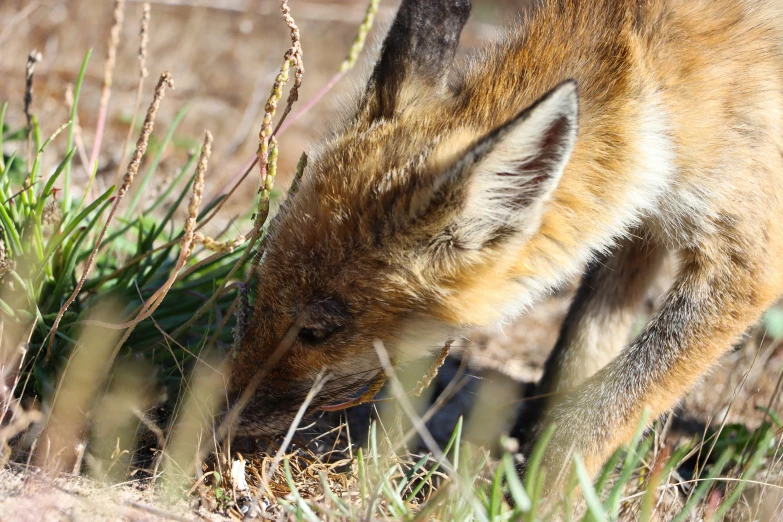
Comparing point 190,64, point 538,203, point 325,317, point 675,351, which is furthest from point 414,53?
point 190,64

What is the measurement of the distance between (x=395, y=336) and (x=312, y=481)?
79 cm

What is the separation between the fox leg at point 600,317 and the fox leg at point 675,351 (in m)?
→ 0.89

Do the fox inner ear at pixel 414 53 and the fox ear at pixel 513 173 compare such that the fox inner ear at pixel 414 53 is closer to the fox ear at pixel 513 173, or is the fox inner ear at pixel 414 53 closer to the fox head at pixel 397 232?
the fox head at pixel 397 232

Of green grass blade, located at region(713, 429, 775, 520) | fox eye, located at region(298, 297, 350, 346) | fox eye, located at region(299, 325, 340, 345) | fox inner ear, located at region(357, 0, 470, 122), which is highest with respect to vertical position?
fox inner ear, located at region(357, 0, 470, 122)

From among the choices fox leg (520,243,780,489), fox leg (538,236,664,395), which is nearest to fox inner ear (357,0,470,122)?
fox leg (520,243,780,489)

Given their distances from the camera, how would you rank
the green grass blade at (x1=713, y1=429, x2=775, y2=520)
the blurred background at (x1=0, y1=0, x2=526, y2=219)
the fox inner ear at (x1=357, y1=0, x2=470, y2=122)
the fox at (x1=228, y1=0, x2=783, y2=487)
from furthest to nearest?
the blurred background at (x1=0, y1=0, x2=526, y2=219) < the fox inner ear at (x1=357, y1=0, x2=470, y2=122) < the fox at (x1=228, y1=0, x2=783, y2=487) < the green grass blade at (x1=713, y1=429, x2=775, y2=520)

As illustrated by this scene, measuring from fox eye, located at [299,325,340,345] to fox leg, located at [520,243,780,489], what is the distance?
1.18 metres

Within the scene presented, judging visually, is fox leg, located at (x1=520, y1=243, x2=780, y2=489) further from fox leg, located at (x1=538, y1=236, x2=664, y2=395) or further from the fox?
fox leg, located at (x1=538, y1=236, x2=664, y2=395)

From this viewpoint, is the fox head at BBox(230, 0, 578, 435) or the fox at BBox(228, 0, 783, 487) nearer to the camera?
the fox head at BBox(230, 0, 578, 435)

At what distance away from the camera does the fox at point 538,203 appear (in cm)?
269

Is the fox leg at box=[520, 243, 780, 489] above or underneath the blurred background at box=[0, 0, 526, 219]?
underneath

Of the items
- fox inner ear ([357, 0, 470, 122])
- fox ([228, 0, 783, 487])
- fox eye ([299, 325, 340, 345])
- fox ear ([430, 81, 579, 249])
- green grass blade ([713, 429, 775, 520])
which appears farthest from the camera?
fox inner ear ([357, 0, 470, 122])

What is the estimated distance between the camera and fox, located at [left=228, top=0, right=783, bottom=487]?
8.81 ft

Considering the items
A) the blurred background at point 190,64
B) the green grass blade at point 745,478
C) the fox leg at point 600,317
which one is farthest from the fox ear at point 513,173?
the blurred background at point 190,64
